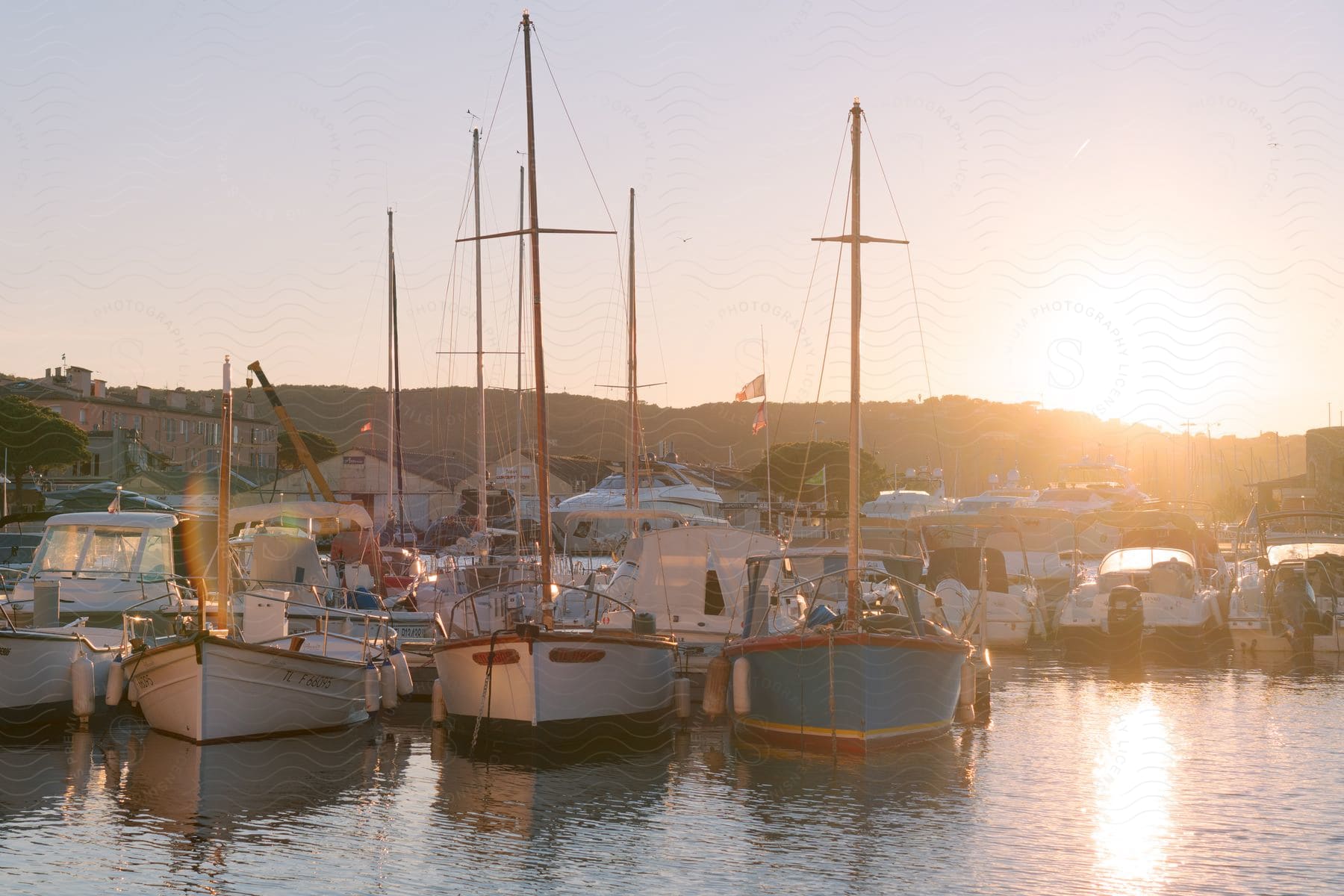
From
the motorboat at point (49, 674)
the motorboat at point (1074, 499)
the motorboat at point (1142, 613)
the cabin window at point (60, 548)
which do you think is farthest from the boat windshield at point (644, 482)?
A: the motorboat at point (49, 674)

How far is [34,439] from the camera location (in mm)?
79562

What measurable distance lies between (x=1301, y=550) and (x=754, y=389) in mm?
17195

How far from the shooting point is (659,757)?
69.5 ft

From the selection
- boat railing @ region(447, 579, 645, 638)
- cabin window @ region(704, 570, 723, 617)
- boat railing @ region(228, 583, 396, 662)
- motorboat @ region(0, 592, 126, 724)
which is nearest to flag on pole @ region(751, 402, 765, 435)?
boat railing @ region(447, 579, 645, 638)

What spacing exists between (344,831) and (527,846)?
2.25 m

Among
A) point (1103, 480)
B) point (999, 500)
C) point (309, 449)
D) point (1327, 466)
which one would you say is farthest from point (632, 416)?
point (309, 449)

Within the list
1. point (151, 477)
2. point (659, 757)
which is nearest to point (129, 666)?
point (659, 757)

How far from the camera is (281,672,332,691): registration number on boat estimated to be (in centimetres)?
2158

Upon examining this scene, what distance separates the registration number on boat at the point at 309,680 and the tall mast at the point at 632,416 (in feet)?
52.5

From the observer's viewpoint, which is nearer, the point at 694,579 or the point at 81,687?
the point at 81,687

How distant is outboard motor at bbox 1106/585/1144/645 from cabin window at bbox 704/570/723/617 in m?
12.2

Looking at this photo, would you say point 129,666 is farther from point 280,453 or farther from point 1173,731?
point 280,453

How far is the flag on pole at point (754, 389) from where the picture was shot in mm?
45188

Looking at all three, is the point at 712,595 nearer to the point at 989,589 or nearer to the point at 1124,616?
the point at 1124,616
